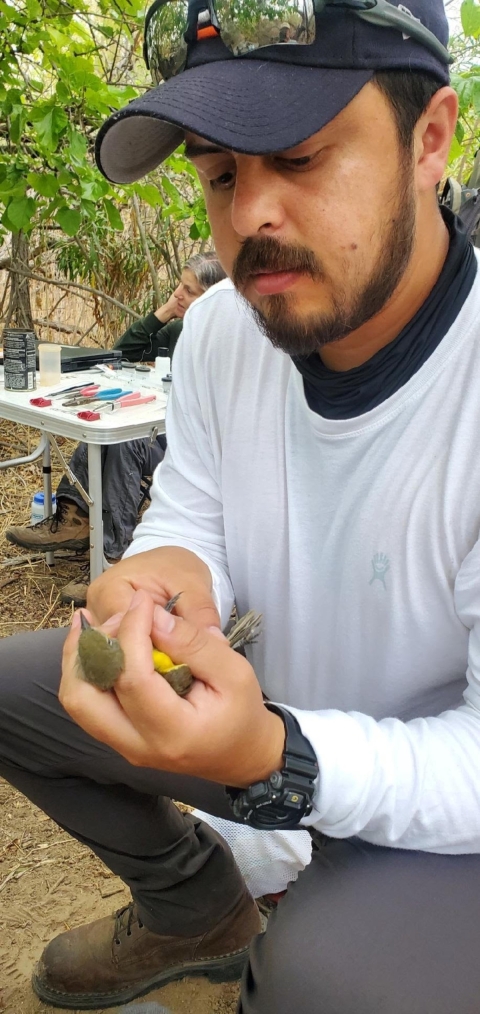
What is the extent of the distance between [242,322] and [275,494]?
40 cm

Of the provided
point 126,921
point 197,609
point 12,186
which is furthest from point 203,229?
point 126,921

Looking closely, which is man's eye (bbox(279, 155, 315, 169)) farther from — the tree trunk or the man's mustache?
the tree trunk

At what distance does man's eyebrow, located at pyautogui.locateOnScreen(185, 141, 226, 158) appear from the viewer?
1.14 metres

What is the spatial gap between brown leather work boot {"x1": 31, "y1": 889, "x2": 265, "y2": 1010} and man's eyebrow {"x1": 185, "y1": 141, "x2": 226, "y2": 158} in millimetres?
1546

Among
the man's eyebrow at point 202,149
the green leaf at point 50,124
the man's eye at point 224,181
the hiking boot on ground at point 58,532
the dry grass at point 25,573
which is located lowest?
the dry grass at point 25,573

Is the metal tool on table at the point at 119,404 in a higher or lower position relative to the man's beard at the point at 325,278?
lower

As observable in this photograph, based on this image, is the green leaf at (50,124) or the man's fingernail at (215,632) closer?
the man's fingernail at (215,632)

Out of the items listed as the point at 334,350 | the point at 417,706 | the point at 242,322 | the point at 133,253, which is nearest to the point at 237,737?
the point at 417,706

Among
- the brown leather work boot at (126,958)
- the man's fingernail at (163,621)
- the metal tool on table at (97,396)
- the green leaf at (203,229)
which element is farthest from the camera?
the green leaf at (203,229)

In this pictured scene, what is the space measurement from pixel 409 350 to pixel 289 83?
45 cm

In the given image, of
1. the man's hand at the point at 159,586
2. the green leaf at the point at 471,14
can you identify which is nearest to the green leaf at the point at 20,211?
the green leaf at the point at 471,14

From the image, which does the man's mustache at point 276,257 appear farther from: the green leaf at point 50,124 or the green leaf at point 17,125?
the green leaf at point 17,125

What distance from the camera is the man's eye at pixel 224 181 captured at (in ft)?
3.93

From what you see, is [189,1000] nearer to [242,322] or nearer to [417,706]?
[417,706]
